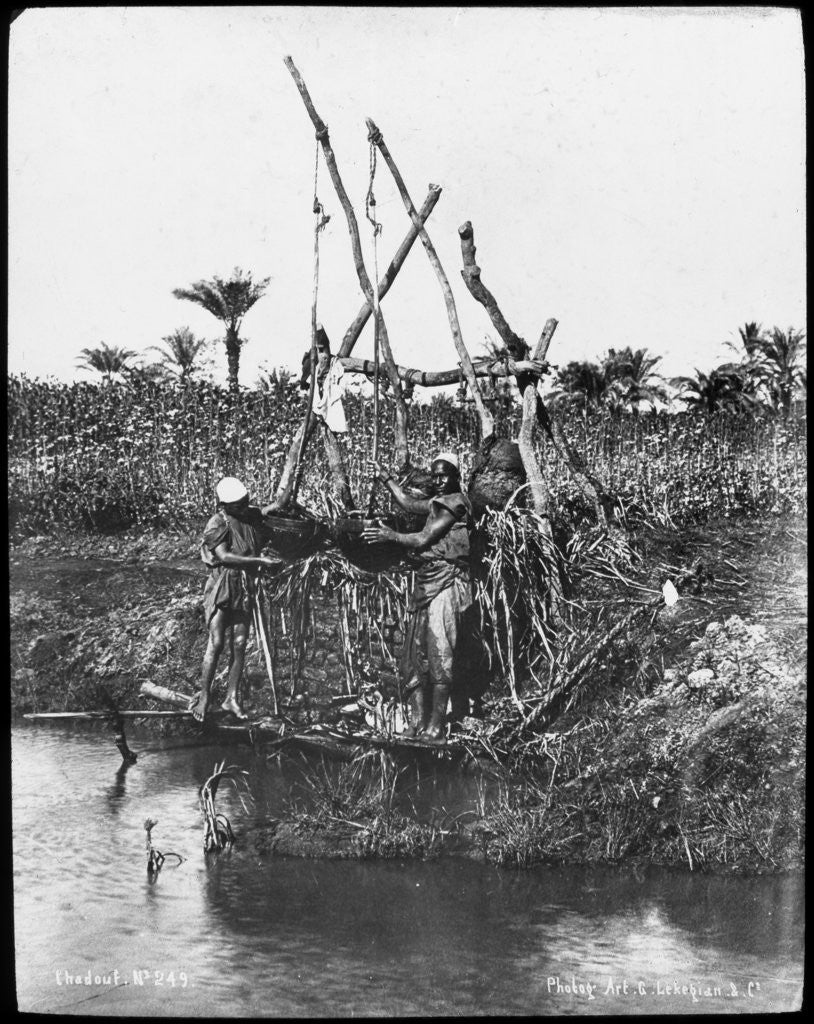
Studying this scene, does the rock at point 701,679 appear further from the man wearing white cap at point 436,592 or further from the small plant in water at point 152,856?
the small plant in water at point 152,856

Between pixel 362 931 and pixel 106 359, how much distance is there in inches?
140

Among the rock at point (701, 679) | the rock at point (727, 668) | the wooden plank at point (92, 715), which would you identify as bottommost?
the wooden plank at point (92, 715)

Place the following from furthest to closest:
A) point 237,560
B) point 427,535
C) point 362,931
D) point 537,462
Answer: point 537,462 < point 237,560 < point 427,535 < point 362,931

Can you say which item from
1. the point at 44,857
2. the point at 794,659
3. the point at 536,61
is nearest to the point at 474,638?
the point at 794,659

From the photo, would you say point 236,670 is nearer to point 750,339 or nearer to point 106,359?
point 106,359

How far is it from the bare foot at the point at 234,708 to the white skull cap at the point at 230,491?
1.15 metres

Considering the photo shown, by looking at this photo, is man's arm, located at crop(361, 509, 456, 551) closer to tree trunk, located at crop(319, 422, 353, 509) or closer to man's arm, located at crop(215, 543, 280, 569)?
tree trunk, located at crop(319, 422, 353, 509)

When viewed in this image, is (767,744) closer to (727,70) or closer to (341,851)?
(341,851)

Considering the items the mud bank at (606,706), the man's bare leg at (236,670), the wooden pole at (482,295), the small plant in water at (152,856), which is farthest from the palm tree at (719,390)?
the small plant in water at (152,856)

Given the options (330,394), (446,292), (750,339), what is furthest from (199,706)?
(750,339)

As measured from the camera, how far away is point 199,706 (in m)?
6.43

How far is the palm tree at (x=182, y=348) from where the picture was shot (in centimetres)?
651

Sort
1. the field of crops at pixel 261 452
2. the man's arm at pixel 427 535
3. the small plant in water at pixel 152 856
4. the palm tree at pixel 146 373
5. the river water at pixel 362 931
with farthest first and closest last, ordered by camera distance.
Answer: the palm tree at pixel 146 373
the field of crops at pixel 261 452
the man's arm at pixel 427 535
the small plant in water at pixel 152 856
the river water at pixel 362 931

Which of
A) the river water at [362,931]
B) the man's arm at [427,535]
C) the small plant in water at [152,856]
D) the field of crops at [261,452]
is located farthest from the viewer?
the field of crops at [261,452]
